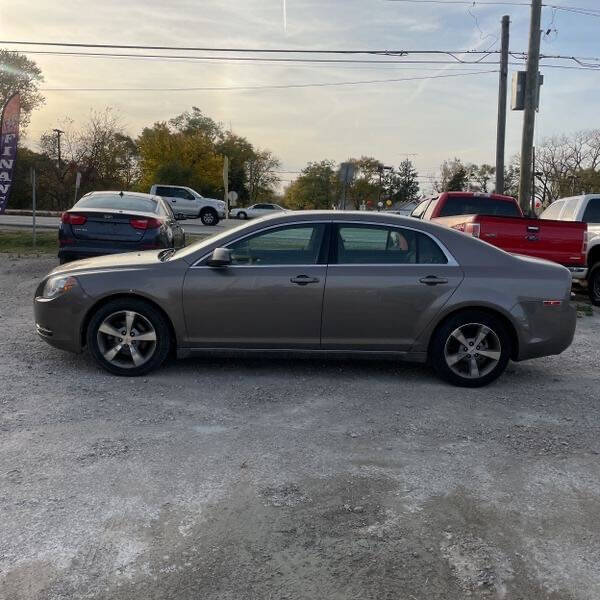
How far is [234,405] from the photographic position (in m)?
4.87

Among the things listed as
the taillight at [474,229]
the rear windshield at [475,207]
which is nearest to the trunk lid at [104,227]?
the taillight at [474,229]

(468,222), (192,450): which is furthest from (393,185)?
(192,450)

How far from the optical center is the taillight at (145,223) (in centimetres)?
916

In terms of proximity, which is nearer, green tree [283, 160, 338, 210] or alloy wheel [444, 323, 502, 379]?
alloy wheel [444, 323, 502, 379]

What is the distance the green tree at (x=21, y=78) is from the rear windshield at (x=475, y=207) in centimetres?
4306

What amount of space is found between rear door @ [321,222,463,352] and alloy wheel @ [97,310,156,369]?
1.54m

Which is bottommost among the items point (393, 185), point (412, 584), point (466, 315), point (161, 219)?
point (412, 584)

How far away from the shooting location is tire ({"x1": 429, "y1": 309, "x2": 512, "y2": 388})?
5484 millimetres

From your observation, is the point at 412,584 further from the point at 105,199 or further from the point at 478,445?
the point at 105,199

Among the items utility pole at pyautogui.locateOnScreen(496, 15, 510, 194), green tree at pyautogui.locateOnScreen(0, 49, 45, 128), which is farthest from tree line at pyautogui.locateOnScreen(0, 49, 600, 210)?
utility pole at pyautogui.locateOnScreen(496, 15, 510, 194)

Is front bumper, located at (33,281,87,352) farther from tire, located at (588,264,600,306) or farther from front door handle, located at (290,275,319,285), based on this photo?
tire, located at (588,264,600,306)

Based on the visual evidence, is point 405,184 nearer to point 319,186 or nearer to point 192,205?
point 319,186

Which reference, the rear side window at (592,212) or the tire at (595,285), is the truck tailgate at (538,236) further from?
the rear side window at (592,212)

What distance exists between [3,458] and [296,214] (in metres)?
3.14
